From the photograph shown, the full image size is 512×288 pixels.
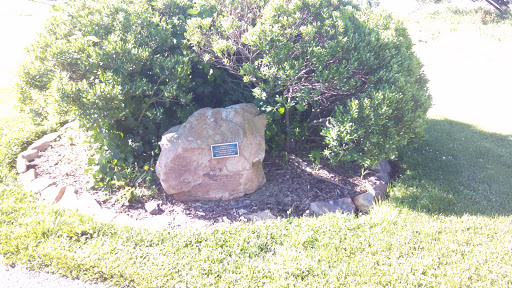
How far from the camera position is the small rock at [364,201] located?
3.95 meters

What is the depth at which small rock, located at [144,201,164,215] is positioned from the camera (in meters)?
3.79

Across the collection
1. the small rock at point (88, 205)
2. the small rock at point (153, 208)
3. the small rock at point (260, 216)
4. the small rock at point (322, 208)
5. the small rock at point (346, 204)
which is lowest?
the small rock at point (88, 205)

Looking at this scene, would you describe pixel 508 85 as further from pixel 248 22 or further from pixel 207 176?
pixel 207 176

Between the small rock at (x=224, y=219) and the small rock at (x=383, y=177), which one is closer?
the small rock at (x=224, y=219)

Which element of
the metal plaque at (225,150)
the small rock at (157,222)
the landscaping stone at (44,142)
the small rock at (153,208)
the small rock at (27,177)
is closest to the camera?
the small rock at (157,222)

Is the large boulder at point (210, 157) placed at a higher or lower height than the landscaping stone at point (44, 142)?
higher

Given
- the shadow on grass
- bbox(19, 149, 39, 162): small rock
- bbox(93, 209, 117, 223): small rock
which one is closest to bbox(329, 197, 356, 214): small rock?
the shadow on grass

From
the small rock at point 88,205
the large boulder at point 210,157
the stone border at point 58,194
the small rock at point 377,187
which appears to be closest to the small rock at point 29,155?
Result: the stone border at point 58,194

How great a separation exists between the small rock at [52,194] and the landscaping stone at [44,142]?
129cm

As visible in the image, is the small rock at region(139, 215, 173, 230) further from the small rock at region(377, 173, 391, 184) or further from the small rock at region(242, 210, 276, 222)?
the small rock at region(377, 173, 391, 184)

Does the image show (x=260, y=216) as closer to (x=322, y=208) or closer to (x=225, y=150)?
(x=322, y=208)

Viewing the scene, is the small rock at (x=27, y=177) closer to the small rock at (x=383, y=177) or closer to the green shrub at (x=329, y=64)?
the green shrub at (x=329, y=64)

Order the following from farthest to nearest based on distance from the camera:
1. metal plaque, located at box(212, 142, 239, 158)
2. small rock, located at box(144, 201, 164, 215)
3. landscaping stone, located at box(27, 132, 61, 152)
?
landscaping stone, located at box(27, 132, 61, 152) < metal plaque, located at box(212, 142, 239, 158) < small rock, located at box(144, 201, 164, 215)

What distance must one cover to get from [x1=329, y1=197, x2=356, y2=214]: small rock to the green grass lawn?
11.0 inches
